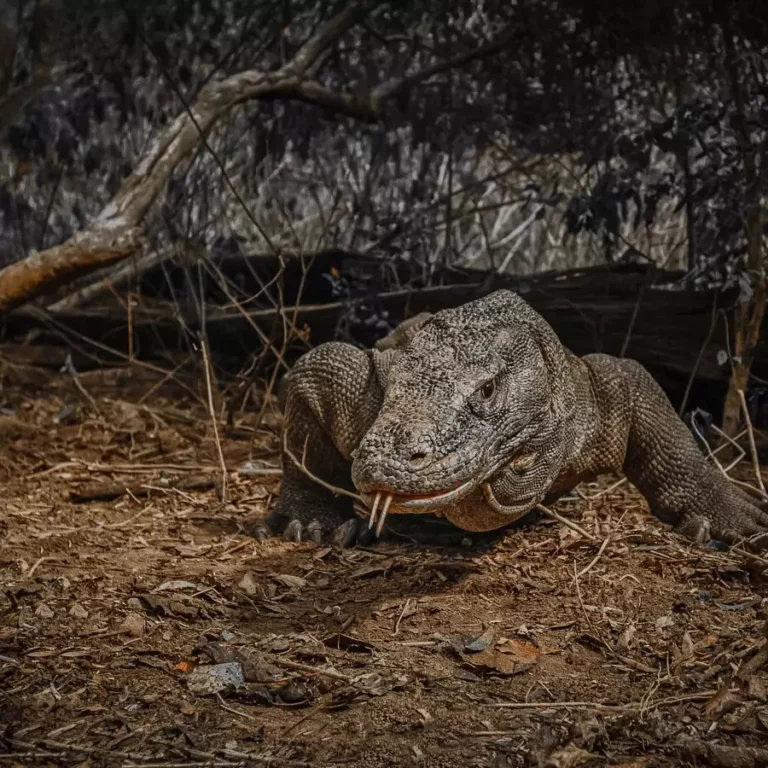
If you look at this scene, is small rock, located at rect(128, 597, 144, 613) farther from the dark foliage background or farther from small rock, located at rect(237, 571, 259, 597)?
the dark foliage background

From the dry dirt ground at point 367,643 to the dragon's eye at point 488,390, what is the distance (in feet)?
2.25

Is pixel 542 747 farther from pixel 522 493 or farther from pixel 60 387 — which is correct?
pixel 60 387

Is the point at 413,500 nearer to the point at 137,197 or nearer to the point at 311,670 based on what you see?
the point at 311,670

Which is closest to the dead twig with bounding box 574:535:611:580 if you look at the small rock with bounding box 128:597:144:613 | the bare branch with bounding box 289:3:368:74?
the small rock with bounding box 128:597:144:613

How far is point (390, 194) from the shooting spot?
8.01 meters

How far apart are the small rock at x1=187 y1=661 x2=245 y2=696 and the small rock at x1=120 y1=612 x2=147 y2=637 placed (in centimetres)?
30

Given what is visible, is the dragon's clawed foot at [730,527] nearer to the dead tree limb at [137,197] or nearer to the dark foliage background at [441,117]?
the dark foliage background at [441,117]

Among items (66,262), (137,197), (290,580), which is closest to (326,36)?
(137,197)

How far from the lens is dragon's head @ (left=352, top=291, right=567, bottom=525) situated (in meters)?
2.87

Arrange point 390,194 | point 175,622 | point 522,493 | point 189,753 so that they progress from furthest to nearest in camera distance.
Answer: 1. point 390,194
2. point 522,493
3. point 175,622
4. point 189,753

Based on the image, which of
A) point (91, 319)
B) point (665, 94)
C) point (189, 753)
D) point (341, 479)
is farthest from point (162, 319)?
point (189, 753)

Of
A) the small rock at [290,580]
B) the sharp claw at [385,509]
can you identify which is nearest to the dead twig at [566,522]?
the sharp claw at [385,509]

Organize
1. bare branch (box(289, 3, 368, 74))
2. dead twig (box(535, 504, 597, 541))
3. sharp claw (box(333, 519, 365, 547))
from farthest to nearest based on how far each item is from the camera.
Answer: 1. bare branch (box(289, 3, 368, 74))
2. sharp claw (box(333, 519, 365, 547))
3. dead twig (box(535, 504, 597, 541))

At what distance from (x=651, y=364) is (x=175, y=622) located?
11.4 ft
